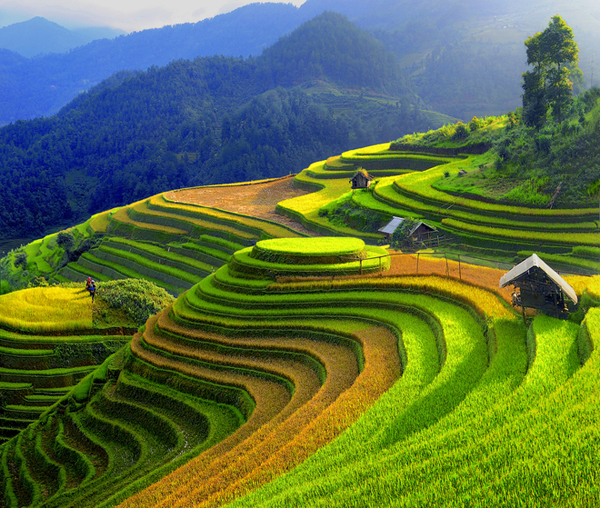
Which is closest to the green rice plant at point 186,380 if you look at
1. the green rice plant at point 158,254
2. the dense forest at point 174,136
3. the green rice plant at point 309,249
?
the green rice plant at point 309,249

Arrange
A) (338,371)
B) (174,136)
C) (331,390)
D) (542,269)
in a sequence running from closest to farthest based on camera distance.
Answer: (542,269), (331,390), (338,371), (174,136)

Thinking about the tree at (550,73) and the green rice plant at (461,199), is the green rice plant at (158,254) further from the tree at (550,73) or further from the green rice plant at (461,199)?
the tree at (550,73)

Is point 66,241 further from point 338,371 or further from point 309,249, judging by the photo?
point 338,371

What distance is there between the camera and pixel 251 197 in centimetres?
4903

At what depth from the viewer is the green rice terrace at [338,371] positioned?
6.80m

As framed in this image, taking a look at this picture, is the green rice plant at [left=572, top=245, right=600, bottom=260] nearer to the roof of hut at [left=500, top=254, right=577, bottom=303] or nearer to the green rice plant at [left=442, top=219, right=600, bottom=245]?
the green rice plant at [left=442, top=219, right=600, bottom=245]

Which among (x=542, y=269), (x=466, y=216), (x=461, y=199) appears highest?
(x=461, y=199)

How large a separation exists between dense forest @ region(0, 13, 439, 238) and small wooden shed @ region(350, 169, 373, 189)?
204 feet

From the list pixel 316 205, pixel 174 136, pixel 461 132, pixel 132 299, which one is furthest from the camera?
pixel 174 136

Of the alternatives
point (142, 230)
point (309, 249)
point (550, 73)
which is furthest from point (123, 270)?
point (550, 73)

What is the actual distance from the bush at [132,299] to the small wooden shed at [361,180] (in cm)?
1979

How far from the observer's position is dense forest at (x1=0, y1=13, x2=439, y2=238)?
9928 centimetres

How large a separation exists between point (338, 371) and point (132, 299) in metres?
13.9

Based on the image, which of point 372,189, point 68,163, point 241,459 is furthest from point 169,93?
point 241,459
